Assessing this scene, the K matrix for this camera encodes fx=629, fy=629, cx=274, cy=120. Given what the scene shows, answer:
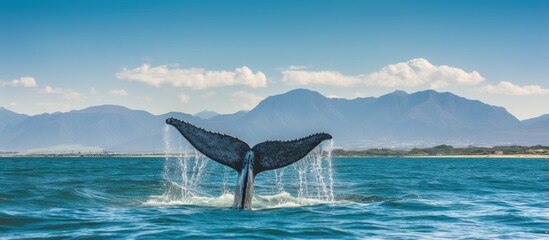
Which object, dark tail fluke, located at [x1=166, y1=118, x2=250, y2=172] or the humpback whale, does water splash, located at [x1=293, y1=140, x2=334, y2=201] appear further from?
dark tail fluke, located at [x1=166, y1=118, x2=250, y2=172]

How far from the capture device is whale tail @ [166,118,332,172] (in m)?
12.1

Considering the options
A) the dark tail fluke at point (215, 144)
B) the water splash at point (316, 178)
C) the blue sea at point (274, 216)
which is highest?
the dark tail fluke at point (215, 144)

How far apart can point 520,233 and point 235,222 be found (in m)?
5.05

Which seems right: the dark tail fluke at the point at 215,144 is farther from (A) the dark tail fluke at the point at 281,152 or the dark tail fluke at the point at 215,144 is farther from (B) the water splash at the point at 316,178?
(B) the water splash at the point at 316,178

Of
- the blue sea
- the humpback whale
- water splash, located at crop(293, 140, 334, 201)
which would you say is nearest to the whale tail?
the humpback whale

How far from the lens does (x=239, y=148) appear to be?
1253cm

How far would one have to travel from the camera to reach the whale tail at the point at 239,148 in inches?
475

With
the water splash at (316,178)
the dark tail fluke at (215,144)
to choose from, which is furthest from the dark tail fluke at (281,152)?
the dark tail fluke at (215,144)

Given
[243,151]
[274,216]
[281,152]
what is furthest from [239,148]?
[274,216]

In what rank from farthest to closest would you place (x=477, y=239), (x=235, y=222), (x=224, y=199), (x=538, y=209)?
(x=224, y=199) < (x=538, y=209) < (x=235, y=222) < (x=477, y=239)

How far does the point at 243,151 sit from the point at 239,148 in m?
0.10

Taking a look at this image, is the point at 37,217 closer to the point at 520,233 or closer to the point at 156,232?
the point at 156,232

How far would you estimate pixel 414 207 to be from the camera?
50.2 ft

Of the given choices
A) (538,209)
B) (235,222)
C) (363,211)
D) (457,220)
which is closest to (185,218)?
(235,222)
